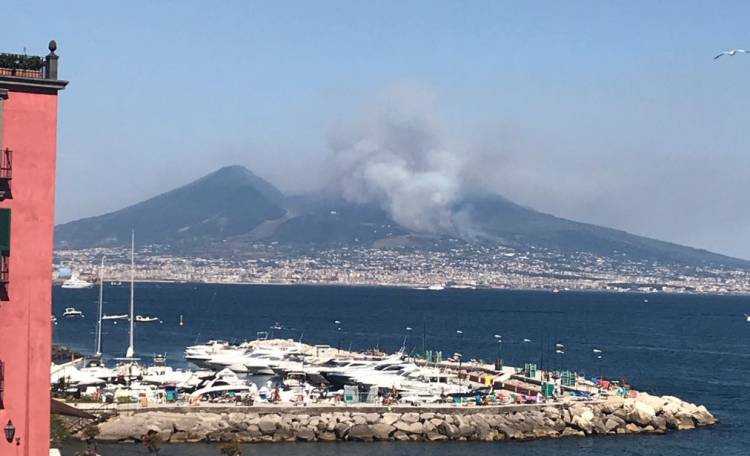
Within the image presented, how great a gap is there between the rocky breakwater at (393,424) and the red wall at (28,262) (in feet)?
106

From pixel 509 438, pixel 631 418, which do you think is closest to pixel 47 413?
pixel 509 438

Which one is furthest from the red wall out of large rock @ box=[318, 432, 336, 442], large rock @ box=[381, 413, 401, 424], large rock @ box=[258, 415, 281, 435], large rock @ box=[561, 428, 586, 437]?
large rock @ box=[561, 428, 586, 437]

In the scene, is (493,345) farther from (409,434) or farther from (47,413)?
(47,413)

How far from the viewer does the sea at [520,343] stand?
53.5 meters

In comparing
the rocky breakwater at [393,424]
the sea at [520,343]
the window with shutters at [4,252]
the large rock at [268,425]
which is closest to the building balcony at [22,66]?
the window with shutters at [4,252]

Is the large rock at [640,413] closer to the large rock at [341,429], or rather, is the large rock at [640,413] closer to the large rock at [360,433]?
A: the large rock at [360,433]

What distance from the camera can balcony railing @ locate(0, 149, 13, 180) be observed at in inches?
704

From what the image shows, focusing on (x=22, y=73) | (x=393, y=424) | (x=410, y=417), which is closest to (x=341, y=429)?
(x=393, y=424)

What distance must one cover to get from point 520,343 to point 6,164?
107255 mm

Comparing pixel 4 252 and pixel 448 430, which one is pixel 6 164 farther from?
pixel 448 430

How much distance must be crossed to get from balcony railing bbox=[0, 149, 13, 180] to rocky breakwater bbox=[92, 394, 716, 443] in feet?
109

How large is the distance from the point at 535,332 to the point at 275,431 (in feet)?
309

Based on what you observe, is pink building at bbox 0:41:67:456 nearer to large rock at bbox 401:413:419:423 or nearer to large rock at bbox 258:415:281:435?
large rock at bbox 258:415:281:435

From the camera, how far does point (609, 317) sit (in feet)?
619
